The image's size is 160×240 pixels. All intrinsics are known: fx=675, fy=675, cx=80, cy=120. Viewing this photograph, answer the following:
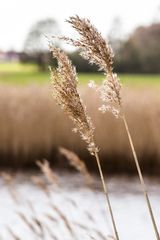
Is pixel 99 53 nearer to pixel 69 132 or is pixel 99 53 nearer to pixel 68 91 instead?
pixel 68 91

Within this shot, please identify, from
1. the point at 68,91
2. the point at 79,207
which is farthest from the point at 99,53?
the point at 79,207

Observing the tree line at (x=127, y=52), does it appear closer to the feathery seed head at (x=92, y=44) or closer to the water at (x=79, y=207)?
the water at (x=79, y=207)

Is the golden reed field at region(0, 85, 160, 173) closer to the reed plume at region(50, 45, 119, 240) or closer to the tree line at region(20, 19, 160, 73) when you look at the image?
the reed plume at region(50, 45, 119, 240)

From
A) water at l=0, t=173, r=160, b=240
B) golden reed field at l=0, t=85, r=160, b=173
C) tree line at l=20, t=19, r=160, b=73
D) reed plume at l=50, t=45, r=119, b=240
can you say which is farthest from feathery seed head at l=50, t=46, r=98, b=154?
tree line at l=20, t=19, r=160, b=73

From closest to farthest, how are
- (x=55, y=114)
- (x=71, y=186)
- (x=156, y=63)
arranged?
(x=71, y=186)
(x=55, y=114)
(x=156, y=63)

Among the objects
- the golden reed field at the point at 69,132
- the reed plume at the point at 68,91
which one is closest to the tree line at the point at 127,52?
the golden reed field at the point at 69,132

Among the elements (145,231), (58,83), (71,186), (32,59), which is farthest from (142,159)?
(32,59)

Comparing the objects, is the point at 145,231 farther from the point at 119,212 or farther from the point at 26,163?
the point at 26,163
